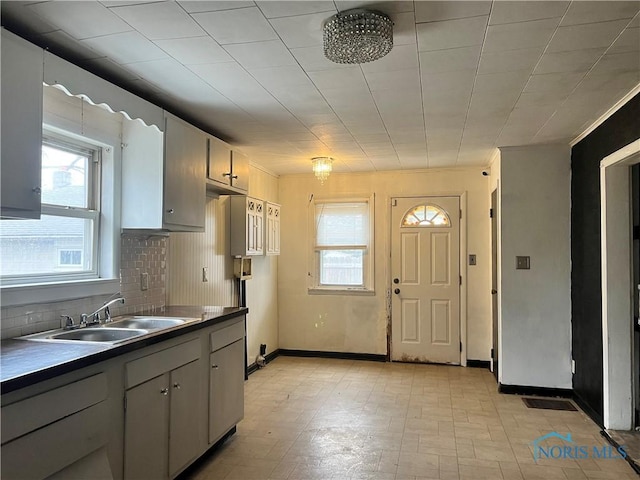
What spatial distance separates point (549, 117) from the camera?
3223 millimetres

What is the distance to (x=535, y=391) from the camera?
4066 mm

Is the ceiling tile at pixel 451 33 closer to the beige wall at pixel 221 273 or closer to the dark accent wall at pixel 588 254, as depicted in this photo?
the dark accent wall at pixel 588 254

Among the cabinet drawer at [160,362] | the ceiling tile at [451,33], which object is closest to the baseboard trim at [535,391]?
the cabinet drawer at [160,362]

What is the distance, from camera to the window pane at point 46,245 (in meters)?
2.17

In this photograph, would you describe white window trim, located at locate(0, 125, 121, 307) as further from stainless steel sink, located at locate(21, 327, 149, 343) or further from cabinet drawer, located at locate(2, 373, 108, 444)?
cabinet drawer, located at locate(2, 373, 108, 444)

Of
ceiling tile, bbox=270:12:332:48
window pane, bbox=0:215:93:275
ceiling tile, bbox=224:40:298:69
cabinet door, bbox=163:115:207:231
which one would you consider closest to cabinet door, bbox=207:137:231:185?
cabinet door, bbox=163:115:207:231

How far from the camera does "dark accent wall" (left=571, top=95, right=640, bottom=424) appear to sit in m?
3.21

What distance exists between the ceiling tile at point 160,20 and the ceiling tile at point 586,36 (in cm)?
165

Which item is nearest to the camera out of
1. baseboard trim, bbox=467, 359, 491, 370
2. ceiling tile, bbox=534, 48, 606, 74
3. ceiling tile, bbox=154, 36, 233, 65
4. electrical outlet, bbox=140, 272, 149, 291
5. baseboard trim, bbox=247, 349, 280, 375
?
ceiling tile, bbox=154, 36, 233, 65

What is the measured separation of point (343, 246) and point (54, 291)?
3.68m

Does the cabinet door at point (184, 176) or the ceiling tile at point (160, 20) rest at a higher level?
the ceiling tile at point (160, 20)

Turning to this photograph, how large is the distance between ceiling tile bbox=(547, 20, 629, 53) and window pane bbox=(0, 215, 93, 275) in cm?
273

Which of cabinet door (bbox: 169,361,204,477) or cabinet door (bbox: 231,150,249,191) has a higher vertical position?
cabinet door (bbox: 231,150,249,191)

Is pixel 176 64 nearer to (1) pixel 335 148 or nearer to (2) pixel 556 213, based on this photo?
(1) pixel 335 148
